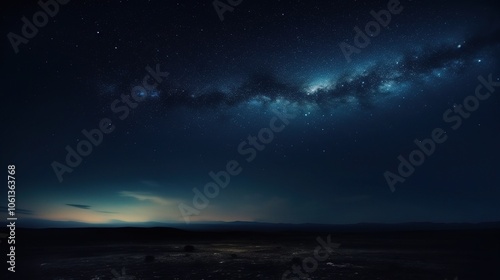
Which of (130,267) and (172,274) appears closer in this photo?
(172,274)

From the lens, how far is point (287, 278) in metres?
21.0

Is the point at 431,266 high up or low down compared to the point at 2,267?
down

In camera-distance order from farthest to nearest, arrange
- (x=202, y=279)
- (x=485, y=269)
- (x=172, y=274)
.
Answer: (x=485, y=269) → (x=172, y=274) → (x=202, y=279)

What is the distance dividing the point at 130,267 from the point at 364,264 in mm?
18985

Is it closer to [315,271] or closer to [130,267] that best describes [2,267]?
[130,267]

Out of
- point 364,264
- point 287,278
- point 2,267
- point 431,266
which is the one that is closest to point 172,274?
point 287,278

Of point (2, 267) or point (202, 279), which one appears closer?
point (202, 279)

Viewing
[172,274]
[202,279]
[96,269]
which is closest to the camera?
[202,279]

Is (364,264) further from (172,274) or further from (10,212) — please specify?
(10,212)

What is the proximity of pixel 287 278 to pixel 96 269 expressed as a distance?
45.8 ft

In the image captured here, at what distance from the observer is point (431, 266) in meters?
27.1

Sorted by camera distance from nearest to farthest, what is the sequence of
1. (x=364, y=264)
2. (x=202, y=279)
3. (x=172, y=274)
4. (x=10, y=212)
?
(x=10, y=212)
(x=202, y=279)
(x=172, y=274)
(x=364, y=264)

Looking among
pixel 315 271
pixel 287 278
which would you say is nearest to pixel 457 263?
pixel 315 271

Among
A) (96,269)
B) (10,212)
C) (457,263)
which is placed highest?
(10,212)
